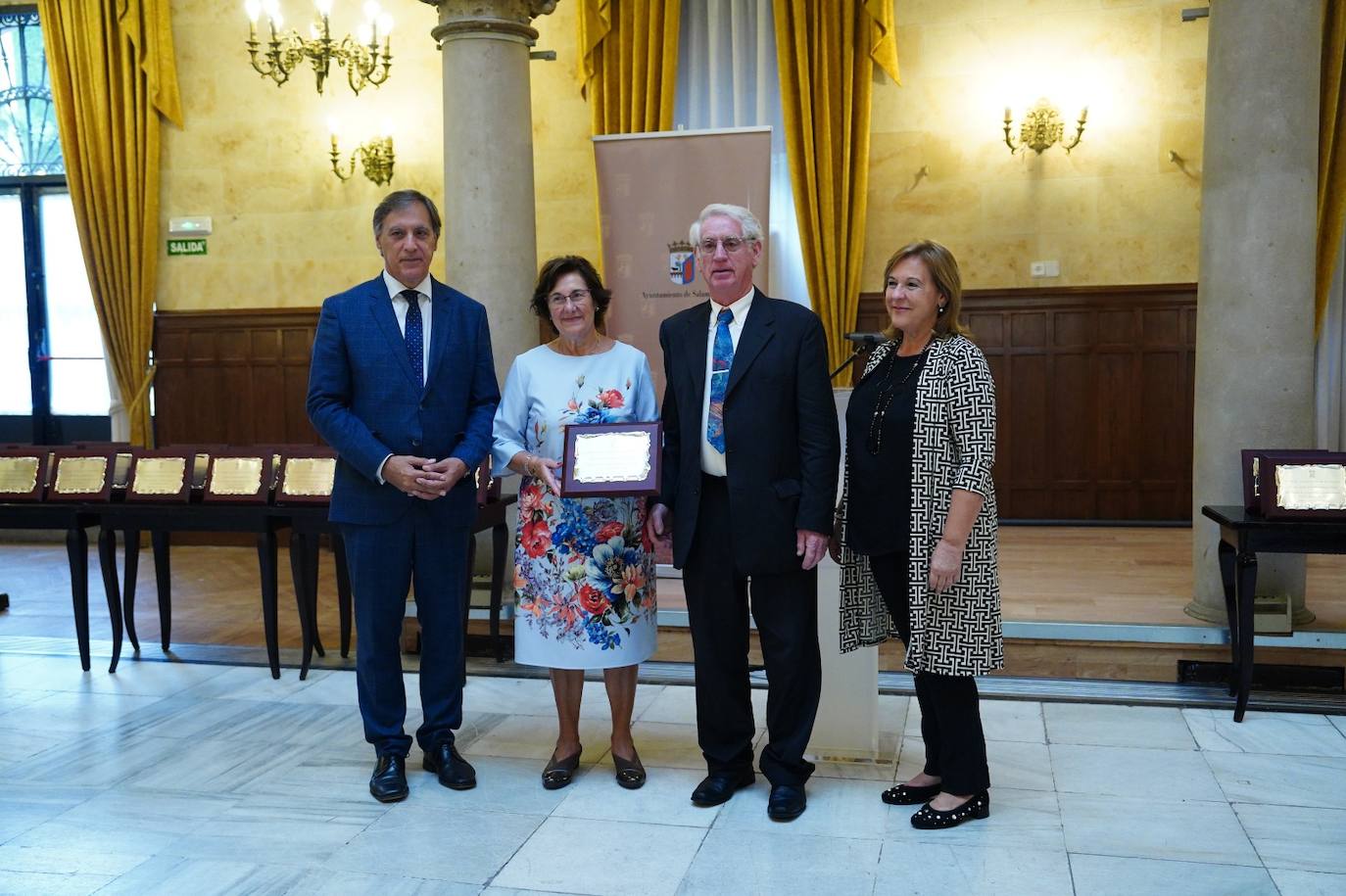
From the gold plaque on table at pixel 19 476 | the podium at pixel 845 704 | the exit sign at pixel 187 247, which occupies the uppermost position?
the exit sign at pixel 187 247

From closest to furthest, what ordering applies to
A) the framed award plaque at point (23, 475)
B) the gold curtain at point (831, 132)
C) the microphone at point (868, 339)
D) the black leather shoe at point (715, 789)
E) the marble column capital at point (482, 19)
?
the microphone at point (868, 339) → the black leather shoe at point (715, 789) → the framed award plaque at point (23, 475) → the marble column capital at point (482, 19) → the gold curtain at point (831, 132)

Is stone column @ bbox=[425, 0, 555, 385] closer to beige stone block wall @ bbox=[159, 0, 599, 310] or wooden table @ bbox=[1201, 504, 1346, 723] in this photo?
beige stone block wall @ bbox=[159, 0, 599, 310]

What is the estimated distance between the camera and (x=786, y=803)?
352 cm

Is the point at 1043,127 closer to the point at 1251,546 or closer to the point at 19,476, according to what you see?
the point at 1251,546

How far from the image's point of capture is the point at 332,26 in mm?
8992

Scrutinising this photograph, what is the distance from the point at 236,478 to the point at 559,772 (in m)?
2.39

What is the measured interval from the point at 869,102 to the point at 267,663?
17.7ft

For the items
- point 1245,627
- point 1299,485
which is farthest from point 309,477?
point 1299,485

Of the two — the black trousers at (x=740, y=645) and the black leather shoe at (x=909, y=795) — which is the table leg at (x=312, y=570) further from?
the black leather shoe at (x=909, y=795)

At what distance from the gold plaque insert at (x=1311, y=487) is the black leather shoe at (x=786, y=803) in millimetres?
2305

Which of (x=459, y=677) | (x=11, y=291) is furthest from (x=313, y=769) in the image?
(x=11, y=291)

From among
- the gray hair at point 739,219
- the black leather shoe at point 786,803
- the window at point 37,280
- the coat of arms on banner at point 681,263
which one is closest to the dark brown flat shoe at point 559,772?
the black leather shoe at point 786,803

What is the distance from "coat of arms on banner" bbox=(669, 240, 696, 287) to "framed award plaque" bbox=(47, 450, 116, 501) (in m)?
3.07

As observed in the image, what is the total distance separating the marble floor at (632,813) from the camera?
3154mm
